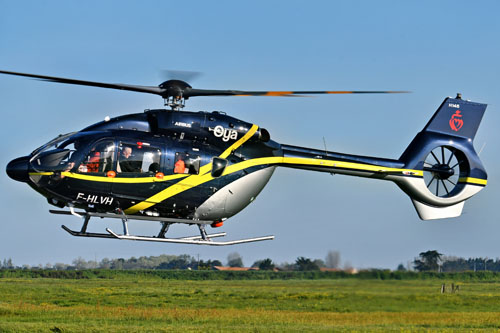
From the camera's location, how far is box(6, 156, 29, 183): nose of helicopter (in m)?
17.4

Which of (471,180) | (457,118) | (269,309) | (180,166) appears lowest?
(269,309)

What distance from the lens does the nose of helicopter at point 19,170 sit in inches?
687

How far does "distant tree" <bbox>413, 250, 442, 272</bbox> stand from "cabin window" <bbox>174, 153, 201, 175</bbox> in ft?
20.4

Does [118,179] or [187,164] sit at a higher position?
[187,164]

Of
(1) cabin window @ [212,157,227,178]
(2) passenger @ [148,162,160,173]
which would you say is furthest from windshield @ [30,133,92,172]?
(1) cabin window @ [212,157,227,178]

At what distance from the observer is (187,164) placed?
60.7ft

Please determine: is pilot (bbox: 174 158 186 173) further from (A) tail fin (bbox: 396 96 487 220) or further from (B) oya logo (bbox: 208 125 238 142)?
(A) tail fin (bbox: 396 96 487 220)

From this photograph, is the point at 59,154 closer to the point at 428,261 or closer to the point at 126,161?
the point at 126,161

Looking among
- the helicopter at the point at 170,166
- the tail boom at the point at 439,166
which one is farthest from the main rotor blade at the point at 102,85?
the tail boom at the point at 439,166

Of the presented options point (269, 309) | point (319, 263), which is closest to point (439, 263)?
point (319, 263)

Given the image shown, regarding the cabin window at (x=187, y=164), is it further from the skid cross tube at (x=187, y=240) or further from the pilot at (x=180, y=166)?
the skid cross tube at (x=187, y=240)

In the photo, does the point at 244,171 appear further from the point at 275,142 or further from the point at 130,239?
the point at 130,239

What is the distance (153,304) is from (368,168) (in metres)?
27.3

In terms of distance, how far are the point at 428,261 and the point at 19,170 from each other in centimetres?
1118
